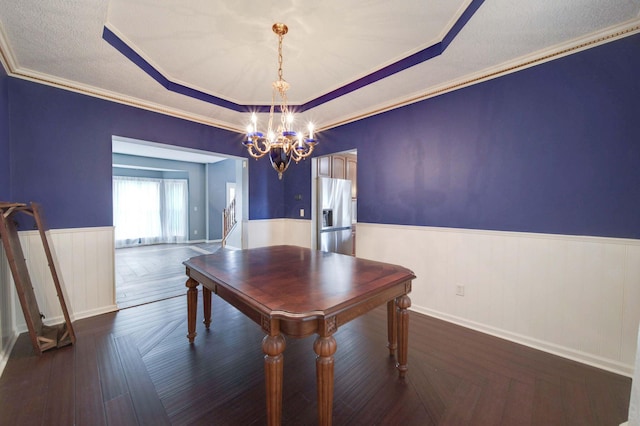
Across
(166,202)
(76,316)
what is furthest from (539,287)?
(166,202)

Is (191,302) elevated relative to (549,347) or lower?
elevated

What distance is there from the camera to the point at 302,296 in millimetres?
1299

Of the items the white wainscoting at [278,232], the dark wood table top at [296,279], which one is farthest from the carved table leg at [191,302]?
the white wainscoting at [278,232]

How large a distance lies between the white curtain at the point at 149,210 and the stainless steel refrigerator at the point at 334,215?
17.8 ft

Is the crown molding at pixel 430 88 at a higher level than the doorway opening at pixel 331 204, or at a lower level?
higher

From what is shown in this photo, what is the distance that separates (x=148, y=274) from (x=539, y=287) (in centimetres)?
530

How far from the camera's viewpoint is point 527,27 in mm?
1787

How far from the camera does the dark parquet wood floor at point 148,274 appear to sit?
3.30 m

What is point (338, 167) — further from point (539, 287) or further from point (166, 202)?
point (166, 202)

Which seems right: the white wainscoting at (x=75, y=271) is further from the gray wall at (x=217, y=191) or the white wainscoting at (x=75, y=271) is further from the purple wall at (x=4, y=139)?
the gray wall at (x=217, y=191)

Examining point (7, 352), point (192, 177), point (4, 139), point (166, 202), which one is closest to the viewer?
point (7, 352)

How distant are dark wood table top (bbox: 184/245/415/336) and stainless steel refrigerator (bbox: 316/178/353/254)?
203cm

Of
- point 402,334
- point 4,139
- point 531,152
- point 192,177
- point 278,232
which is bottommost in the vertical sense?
point 402,334

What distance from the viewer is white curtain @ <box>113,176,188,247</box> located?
6895 millimetres
